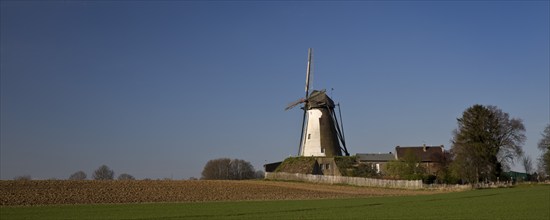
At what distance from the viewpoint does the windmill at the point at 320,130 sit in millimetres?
71750

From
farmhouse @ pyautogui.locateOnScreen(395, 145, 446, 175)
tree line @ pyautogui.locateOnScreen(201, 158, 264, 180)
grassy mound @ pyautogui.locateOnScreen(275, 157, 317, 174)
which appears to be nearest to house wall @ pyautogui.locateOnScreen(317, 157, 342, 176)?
grassy mound @ pyautogui.locateOnScreen(275, 157, 317, 174)

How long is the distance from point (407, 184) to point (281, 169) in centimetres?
1776

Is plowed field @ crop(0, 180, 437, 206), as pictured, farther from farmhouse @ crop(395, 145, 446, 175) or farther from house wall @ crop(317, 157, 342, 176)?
farmhouse @ crop(395, 145, 446, 175)

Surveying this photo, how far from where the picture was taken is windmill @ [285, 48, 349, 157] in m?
71.8

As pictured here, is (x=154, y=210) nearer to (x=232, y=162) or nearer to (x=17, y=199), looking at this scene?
(x=17, y=199)

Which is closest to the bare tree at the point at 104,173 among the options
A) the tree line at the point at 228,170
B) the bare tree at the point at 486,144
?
the tree line at the point at 228,170

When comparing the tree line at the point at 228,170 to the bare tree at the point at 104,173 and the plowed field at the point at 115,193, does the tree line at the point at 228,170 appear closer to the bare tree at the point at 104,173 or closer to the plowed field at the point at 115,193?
the bare tree at the point at 104,173

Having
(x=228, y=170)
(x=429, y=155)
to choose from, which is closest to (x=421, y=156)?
Answer: (x=429, y=155)

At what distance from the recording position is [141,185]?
49031 millimetres

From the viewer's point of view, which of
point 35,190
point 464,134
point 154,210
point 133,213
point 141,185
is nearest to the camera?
point 133,213

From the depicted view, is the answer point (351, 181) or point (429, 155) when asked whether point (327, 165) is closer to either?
point (351, 181)

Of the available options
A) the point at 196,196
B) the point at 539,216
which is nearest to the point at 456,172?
the point at 196,196

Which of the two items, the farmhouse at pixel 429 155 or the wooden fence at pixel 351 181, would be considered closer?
the wooden fence at pixel 351 181

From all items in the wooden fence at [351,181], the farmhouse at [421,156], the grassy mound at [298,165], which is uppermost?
the farmhouse at [421,156]
